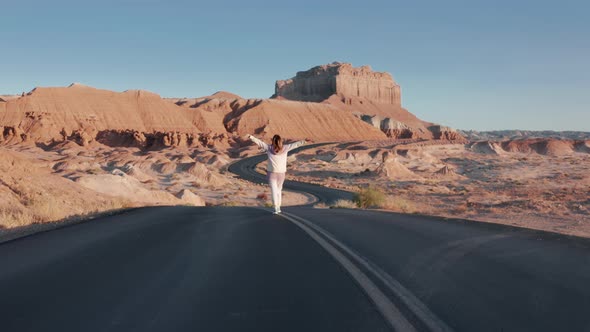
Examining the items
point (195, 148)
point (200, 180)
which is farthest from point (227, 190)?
point (195, 148)

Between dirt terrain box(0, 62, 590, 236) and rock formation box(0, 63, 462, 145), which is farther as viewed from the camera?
rock formation box(0, 63, 462, 145)

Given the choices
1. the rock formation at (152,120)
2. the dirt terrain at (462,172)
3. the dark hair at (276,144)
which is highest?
the rock formation at (152,120)

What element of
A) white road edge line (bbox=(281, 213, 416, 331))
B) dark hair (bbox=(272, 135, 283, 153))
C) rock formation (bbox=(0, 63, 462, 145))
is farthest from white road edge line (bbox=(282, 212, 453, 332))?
rock formation (bbox=(0, 63, 462, 145))

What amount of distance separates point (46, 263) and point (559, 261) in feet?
19.9

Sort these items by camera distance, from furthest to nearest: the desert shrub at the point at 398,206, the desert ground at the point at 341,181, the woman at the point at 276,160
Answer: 1. the desert shrub at the point at 398,206
2. the desert ground at the point at 341,181
3. the woman at the point at 276,160

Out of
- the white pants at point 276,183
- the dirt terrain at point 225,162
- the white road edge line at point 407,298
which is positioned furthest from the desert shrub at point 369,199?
the white road edge line at point 407,298

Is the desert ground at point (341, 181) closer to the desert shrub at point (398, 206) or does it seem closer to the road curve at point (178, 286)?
the desert shrub at point (398, 206)

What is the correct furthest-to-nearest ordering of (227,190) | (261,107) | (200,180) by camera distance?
(261,107)
(200,180)
(227,190)

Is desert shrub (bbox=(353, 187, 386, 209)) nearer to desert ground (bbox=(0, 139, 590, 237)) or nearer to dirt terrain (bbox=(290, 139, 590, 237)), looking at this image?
desert ground (bbox=(0, 139, 590, 237))

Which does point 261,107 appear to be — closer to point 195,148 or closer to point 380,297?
point 195,148

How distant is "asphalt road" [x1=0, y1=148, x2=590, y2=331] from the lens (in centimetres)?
393

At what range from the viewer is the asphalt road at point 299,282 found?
3.93 meters

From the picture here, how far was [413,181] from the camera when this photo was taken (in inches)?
2408

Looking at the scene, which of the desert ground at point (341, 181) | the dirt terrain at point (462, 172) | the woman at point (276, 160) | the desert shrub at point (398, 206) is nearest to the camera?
the woman at point (276, 160)
